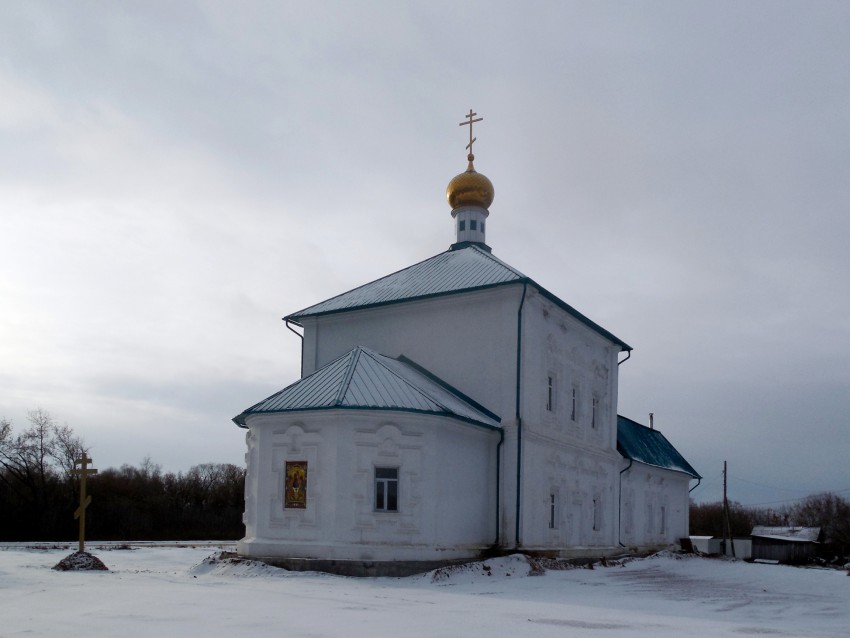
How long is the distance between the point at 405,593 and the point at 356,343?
9.15 meters

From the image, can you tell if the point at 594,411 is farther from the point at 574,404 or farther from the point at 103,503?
the point at 103,503

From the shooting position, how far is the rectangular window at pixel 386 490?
16.3 meters

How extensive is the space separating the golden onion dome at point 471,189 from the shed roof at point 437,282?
155 cm

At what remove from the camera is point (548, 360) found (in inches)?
822

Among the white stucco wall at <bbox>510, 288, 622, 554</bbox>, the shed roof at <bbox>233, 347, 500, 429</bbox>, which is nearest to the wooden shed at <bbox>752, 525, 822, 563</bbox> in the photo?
the white stucco wall at <bbox>510, 288, 622, 554</bbox>

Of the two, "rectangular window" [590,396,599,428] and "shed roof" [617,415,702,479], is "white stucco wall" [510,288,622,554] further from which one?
"shed roof" [617,415,702,479]

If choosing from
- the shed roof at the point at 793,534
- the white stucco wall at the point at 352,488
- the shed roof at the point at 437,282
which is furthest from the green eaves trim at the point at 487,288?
the shed roof at the point at 793,534

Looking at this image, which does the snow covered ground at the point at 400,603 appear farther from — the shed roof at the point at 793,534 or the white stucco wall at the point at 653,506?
the shed roof at the point at 793,534

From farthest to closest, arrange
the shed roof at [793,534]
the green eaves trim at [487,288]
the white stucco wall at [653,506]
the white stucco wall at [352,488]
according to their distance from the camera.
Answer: the shed roof at [793,534], the white stucco wall at [653,506], the green eaves trim at [487,288], the white stucco wall at [352,488]

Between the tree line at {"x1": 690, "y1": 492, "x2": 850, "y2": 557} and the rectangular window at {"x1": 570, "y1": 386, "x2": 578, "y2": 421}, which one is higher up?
the rectangular window at {"x1": 570, "y1": 386, "x2": 578, "y2": 421}

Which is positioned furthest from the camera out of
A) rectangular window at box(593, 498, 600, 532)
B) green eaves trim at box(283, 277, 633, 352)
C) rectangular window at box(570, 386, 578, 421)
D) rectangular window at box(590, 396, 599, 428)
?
rectangular window at box(590, 396, 599, 428)

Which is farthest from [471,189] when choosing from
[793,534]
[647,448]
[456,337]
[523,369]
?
[793,534]

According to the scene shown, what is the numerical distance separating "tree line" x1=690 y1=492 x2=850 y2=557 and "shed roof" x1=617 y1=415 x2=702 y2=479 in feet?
85.4

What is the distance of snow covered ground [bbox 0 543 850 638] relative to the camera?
8.81 meters
